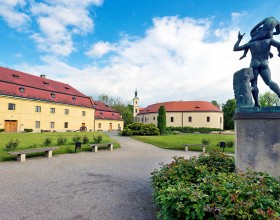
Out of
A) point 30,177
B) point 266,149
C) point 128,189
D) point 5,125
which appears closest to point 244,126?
point 266,149

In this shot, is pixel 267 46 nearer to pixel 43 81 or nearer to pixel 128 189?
pixel 128 189

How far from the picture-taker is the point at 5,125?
1247 inches

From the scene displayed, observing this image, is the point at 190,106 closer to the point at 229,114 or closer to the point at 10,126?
the point at 229,114

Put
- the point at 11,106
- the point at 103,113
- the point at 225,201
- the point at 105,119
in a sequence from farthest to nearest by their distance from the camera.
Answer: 1. the point at 103,113
2. the point at 105,119
3. the point at 11,106
4. the point at 225,201

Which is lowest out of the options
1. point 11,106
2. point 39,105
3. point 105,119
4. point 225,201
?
point 225,201

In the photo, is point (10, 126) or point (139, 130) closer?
point (139, 130)

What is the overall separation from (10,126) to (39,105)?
19.4ft

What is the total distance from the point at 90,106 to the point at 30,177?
40666 millimetres

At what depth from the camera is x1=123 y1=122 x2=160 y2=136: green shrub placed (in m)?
31.3

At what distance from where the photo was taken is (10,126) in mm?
32344

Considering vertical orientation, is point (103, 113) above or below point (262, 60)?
above

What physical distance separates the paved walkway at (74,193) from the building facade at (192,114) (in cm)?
4889

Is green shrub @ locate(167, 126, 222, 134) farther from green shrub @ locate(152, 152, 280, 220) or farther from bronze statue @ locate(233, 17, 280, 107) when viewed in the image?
green shrub @ locate(152, 152, 280, 220)

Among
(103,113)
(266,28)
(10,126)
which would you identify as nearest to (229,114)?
(103,113)
